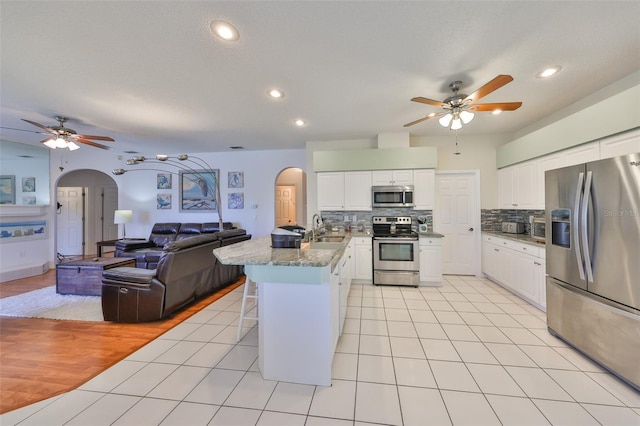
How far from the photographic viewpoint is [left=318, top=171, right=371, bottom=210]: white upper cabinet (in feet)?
14.6

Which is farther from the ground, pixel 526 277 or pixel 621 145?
pixel 621 145

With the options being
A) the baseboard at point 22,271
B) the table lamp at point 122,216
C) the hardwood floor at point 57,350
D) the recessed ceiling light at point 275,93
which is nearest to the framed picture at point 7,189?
the baseboard at point 22,271

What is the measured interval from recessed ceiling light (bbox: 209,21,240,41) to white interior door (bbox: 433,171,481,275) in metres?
4.00

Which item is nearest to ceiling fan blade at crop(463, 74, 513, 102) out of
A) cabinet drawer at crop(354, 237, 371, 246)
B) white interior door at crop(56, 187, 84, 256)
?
cabinet drawer at crop(354, 237, 371, 246)

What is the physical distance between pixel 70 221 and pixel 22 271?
244 cm

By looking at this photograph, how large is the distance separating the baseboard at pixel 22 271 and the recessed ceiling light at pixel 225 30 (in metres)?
6.24

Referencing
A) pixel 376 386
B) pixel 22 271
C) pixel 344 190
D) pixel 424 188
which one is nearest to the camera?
pixel 376 386

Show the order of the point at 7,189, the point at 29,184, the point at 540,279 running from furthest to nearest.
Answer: the point at 29,184 → the point at 7,189 → the point at 540,279

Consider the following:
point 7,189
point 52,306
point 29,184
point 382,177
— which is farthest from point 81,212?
point 382,177

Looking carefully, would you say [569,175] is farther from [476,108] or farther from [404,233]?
[404,233]

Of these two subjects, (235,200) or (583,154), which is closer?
(583,154)

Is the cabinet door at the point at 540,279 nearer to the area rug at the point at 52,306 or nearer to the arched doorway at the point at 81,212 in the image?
the area rug at the point at 52,306

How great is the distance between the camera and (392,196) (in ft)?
14.0

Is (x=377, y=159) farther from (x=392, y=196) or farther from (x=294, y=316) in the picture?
(x=294, y=316)
